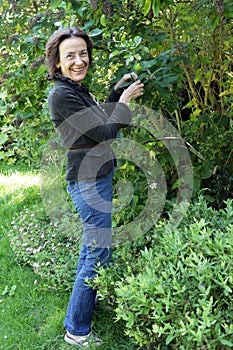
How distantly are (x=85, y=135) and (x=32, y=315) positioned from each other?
1.35m

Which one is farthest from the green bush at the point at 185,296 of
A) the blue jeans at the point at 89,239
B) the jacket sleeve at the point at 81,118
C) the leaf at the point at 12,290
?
the leaf at the point at 12,290

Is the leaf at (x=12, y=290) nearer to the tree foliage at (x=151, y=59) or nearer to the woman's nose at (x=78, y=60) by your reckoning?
the tree foliage at (x=151, y=59)

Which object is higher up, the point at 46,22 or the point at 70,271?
the point at 46,22

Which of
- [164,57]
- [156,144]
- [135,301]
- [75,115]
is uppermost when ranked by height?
[164,57]

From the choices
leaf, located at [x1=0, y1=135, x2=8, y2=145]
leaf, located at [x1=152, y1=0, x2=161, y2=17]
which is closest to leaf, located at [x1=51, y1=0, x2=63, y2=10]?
leaf, located at [x1=152, y1=0, x2=161, y2=17]

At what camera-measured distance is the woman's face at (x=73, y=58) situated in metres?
2.34

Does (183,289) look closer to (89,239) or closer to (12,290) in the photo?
(89,239)

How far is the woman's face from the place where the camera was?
2336mm

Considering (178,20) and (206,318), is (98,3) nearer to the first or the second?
(178,20)

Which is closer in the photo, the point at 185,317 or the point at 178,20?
the point at 185,317

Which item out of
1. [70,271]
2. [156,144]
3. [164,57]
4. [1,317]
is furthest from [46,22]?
[1,317]

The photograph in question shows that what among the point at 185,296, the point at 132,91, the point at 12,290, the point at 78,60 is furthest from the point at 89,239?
the point at 12,290

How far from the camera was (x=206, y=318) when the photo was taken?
70.9 inches

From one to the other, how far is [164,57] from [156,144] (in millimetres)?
644
